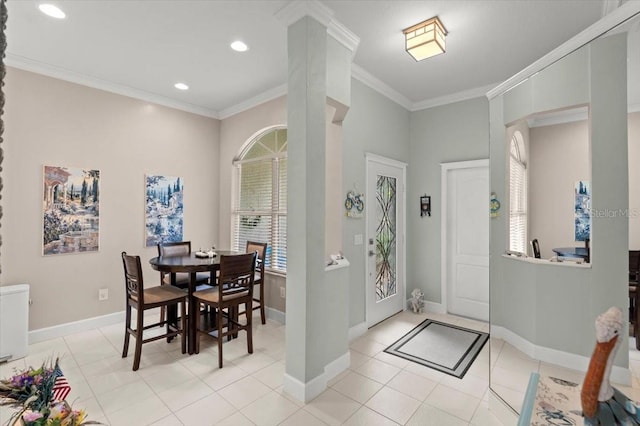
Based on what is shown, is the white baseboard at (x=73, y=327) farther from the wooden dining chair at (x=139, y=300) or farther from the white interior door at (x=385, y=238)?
the white interior door at (x=385, y=238)

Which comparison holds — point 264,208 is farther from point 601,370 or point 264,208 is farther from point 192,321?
point 601,370

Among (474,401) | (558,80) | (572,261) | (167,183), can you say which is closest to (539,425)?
(572,261)

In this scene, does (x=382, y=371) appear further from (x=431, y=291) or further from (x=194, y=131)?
(x=194, y=131)

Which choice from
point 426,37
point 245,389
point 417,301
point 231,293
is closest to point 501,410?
point 245,389

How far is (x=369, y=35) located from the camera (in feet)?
9.46

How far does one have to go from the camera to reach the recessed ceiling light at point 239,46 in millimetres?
3053

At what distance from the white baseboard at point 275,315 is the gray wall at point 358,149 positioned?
102cm

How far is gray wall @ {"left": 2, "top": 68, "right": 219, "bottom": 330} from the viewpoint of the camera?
334 cm

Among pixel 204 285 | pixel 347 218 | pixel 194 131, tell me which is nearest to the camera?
pixel 347 218

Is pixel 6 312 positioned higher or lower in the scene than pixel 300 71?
lower

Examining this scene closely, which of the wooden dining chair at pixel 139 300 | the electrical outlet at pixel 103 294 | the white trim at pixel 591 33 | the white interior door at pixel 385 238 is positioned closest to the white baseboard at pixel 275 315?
the white interior door at pixel 385 238

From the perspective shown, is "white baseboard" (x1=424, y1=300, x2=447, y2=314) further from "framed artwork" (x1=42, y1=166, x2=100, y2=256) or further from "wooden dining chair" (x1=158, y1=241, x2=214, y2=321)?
"framed artwork" (x1=42, y1=166, x2=100, y2=256)

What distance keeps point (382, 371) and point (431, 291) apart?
1.94 metres

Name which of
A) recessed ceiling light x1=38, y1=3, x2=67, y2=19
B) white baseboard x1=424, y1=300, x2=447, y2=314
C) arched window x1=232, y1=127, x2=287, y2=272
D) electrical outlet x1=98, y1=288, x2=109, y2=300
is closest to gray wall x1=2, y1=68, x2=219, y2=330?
electrical outlet x1=98, y1=288, x2=109, y2=300
